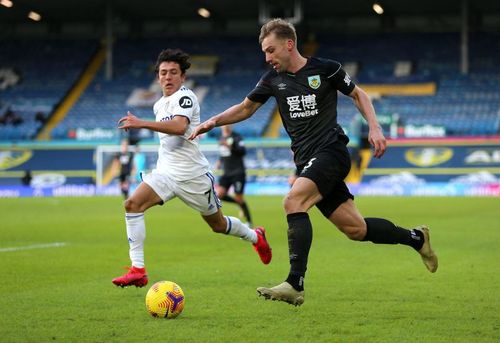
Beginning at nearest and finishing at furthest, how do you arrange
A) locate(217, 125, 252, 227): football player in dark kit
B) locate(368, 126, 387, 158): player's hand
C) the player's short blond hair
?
locate(368, 126, 387, 158): player's hand → the player's short blond hair → locate(217, 125, 252, 227): football player in dark kit

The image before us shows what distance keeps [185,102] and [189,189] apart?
957 mm

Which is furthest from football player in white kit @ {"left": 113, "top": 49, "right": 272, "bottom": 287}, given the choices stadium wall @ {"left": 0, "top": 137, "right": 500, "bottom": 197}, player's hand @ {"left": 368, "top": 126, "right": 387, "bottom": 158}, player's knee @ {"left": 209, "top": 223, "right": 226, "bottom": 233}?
stadium wall @ {"left": 0, "top": 137, "right": 500, "bottom": 197}

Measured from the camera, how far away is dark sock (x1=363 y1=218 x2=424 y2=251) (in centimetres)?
816

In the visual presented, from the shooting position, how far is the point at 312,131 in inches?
308

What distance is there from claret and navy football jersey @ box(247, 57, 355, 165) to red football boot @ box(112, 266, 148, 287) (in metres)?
1.96

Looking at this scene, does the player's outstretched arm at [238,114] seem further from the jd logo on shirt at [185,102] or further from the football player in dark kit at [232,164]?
the football player in dark kit at [232,164]

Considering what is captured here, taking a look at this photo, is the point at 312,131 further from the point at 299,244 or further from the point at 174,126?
the point at 174,126

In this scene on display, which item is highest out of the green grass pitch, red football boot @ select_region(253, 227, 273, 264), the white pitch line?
red football boot @ select_region(253, 227, 273, 264)

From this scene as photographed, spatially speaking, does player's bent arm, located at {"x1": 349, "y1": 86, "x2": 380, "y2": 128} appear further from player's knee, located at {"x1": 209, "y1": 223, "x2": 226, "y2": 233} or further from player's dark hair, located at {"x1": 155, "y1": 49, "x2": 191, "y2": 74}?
player's knee, located at {"x1": 209, "y1": 223, "x2": 226, "y2": 233}

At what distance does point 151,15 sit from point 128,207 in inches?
1700

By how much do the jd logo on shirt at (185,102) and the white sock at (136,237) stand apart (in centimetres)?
120

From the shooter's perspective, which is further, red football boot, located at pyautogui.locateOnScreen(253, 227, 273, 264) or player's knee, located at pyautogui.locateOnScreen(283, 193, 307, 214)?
red football boot, located at pyautogui.locateOnScreen(253, 227, 273, 264)

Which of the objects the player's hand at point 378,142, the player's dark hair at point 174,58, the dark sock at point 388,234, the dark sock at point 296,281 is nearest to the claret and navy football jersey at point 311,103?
the player's hand at point 378,142

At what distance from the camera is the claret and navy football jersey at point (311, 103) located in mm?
7797
